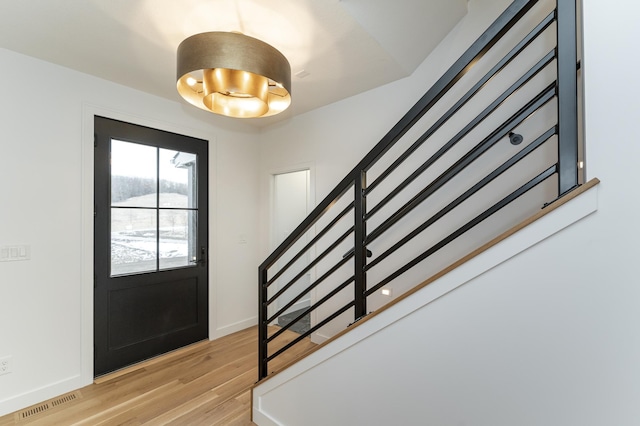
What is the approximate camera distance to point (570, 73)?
86cm

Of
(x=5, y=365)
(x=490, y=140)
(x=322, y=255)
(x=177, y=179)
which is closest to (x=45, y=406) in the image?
(x=5, y=365)

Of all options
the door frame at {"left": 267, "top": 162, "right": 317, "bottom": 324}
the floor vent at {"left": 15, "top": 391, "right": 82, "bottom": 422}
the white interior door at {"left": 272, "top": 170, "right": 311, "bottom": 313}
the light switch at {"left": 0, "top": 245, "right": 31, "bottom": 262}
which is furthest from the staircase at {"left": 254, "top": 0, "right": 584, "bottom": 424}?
the light switch at {"left": 0, "top": 245, "right": 31, "bottom": 262}

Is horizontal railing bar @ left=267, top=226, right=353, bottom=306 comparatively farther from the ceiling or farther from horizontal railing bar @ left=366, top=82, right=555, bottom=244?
A: the ceiling

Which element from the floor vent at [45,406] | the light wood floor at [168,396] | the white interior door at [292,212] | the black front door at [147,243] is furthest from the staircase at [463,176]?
the floor vent at [45,406]

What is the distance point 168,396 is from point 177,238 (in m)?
1.43

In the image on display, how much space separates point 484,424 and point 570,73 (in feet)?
3.91

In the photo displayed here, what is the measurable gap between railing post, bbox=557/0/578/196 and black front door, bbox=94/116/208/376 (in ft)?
10.1

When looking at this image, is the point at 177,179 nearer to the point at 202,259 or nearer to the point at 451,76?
the point at 202,259

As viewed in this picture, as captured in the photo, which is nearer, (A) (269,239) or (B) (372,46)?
(B) (372,46)

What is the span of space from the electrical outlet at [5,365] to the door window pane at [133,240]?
32.1 inches

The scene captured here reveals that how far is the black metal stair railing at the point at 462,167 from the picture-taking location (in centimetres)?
92

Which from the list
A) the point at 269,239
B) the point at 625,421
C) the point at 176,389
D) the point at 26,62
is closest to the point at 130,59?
the point at 26,62

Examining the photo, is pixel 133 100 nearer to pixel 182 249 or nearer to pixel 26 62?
pixel 26 62

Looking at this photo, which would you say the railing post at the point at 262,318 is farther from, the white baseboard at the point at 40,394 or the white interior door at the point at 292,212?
the white interior door at the point at 292,212
